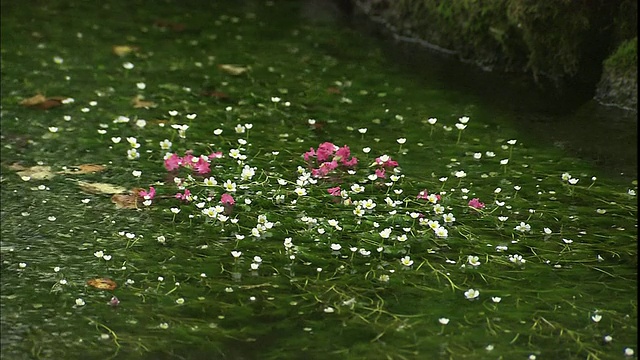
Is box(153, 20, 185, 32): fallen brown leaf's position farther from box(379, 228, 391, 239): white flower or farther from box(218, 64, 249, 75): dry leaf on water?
box(379, 228, 391, 239): white flower

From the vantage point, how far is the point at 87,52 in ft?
17.9

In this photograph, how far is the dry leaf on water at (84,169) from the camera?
3797 mm

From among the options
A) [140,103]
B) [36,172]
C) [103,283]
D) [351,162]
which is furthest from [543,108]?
[103,283]

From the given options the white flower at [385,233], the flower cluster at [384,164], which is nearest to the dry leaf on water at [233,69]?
the flower cluster at [384,164]

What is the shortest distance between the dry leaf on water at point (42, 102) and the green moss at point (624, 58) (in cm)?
287

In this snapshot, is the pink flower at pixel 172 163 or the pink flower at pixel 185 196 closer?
the pink flower at pixel 185 196

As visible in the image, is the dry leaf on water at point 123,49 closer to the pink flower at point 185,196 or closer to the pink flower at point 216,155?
the pink flower at point 216,155

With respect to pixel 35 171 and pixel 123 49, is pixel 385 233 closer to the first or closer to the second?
pixel 35 171

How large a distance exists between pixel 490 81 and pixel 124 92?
2044mm

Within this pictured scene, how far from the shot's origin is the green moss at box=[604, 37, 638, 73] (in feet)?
15.2

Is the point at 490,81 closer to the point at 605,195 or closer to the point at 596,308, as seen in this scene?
the point at 605,195

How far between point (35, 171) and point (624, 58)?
117 inches

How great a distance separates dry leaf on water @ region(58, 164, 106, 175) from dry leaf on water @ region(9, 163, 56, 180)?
6 cm

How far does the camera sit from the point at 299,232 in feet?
10.7
